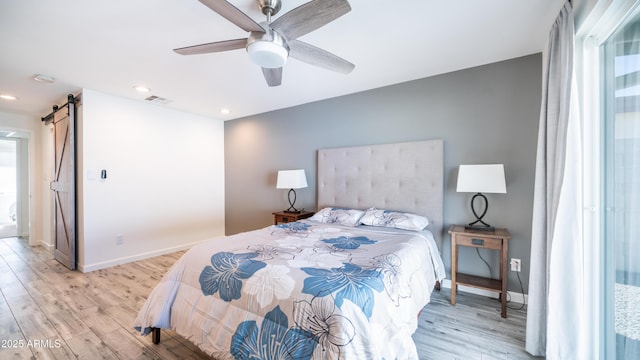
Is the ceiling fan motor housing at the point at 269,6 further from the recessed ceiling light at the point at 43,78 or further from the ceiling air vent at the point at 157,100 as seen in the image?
the recessed ceiling light at the point at 43,78

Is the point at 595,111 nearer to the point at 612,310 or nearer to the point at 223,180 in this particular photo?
the point at 612,310

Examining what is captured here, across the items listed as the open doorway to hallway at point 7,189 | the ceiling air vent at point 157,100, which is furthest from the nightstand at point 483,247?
the open doorway to hallway at point 7,189

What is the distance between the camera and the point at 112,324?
7.09 feet

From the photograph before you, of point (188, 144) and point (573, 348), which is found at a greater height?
point (188, 144)

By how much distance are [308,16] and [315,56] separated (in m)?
0.40

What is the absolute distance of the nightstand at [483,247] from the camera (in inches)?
88.5

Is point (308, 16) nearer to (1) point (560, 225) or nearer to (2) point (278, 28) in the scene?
(2) point (278, 28)

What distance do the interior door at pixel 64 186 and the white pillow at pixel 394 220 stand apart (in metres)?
3.82

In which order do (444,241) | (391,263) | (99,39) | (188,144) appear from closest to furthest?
(391,263)
(99,39)
(444,241)
(188,144)

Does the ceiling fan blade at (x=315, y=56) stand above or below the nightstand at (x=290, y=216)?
above

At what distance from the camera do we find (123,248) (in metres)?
3.68

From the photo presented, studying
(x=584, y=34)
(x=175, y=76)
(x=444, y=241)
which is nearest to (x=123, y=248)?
(x=175, y=76)

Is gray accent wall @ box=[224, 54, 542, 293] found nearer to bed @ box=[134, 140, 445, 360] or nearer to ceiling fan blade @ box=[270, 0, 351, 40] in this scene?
bed @ box=[134, 140, 445, 360]

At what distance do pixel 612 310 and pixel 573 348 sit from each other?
35 centimetres
